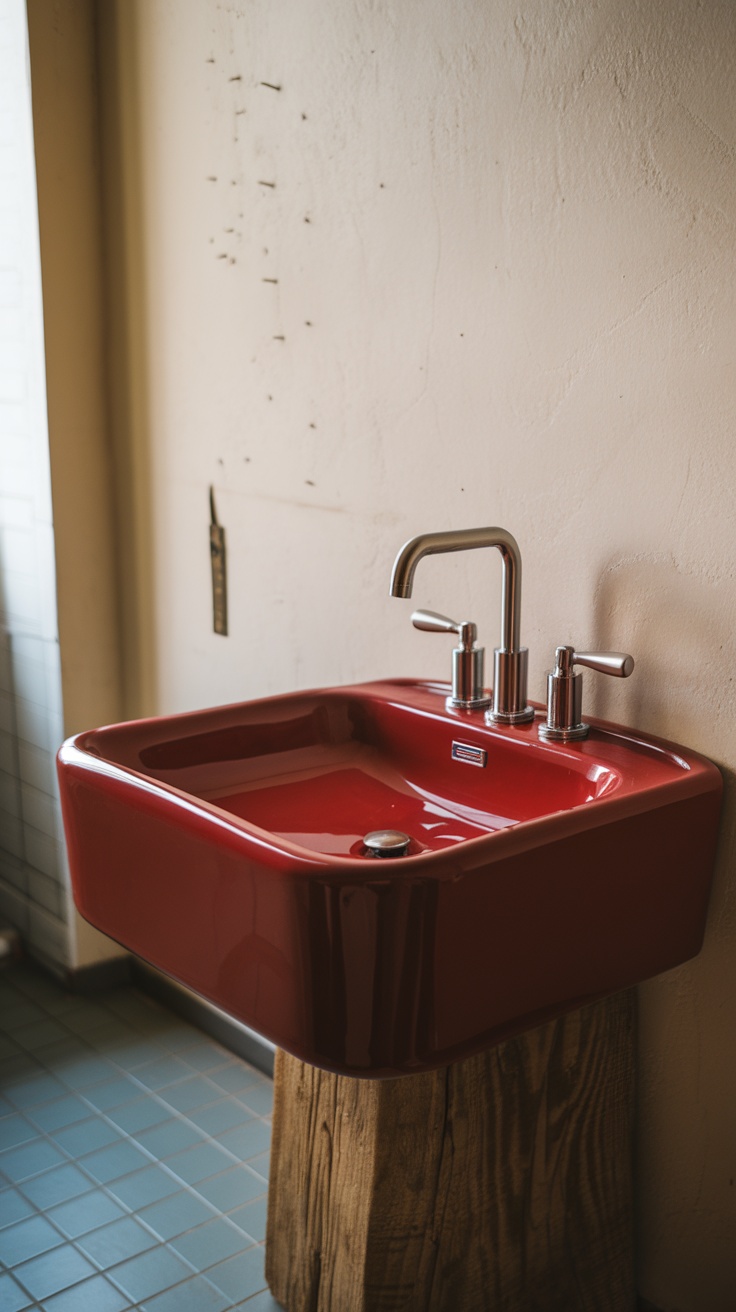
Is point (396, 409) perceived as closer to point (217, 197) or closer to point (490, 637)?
point (490, 637)

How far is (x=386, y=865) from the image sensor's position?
3.09 ft

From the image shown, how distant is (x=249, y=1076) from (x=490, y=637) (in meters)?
0.95

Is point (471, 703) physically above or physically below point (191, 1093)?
above

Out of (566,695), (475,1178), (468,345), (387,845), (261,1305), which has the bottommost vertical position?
(261,1305)

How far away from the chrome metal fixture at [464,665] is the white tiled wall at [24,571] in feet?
3.16

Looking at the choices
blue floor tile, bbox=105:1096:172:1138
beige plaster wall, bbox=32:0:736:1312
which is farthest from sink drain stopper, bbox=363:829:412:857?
blue floor tile, bbox=105:1096:172:1138

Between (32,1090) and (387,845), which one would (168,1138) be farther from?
(387,845)

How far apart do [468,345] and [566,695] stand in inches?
18.1

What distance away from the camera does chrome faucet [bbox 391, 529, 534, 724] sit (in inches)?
48.9

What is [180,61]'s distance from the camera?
1.84m

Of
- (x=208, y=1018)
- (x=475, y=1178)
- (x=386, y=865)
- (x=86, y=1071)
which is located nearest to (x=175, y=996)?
(x=208, y=1018)

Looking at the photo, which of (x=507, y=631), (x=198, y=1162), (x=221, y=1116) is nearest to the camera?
(x=507, y=631)

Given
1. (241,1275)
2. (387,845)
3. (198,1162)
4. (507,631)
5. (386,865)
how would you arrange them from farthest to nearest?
(198,1162) < (241,1275) < (507,631) < (387,845) < (386,865)

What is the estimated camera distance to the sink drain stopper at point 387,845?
1186 millimetres
